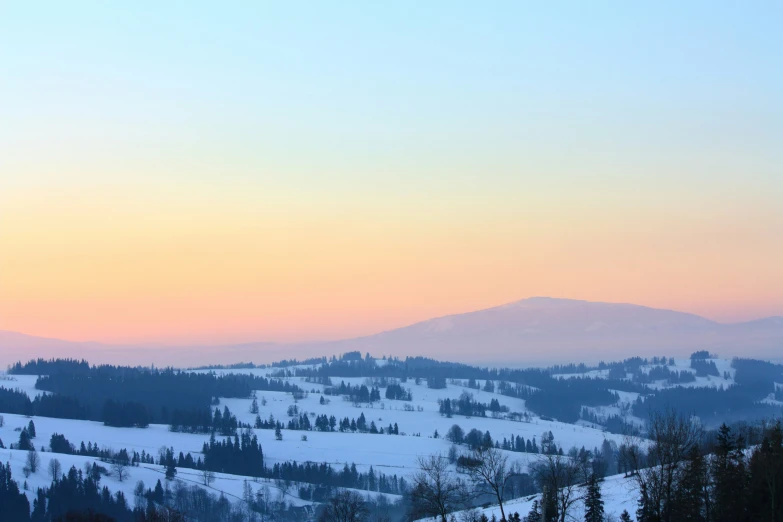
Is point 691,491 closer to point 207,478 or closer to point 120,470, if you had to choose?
point 207,478

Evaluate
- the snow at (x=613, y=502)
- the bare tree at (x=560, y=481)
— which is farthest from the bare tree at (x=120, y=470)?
the bare tree at (x=560, y=481)

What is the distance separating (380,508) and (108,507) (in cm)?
4284

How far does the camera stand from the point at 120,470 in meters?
144

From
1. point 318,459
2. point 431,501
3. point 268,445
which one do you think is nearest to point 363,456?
point 318,459

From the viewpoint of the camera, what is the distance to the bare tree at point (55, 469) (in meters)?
139

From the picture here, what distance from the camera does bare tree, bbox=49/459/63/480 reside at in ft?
457

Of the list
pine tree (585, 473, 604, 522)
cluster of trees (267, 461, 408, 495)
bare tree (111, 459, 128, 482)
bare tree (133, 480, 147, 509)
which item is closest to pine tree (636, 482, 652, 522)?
pine tree (585, 473, 604, 522)

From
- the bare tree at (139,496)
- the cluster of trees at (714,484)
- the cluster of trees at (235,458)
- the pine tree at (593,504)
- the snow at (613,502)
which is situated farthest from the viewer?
the cluster of trees at (235,458)

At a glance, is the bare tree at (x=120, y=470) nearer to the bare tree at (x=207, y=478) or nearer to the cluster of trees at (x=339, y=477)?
the bare tree at (x=207, y=478)

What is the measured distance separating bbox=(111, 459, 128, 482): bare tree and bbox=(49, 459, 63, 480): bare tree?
8934 millimetres

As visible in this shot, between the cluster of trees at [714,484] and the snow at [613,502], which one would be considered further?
the snow at [613,502]

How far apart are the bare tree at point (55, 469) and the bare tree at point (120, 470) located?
893cm

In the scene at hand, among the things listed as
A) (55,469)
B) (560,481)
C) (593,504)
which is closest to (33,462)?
(55,469)

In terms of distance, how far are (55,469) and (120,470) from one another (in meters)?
10.8
